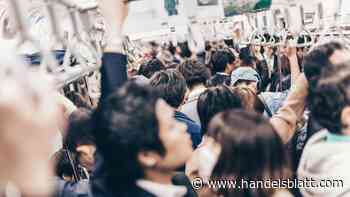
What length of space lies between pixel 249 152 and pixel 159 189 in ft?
0.75

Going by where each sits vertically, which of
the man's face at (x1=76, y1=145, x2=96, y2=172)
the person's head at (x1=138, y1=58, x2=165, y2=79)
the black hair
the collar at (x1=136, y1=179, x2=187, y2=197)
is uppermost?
the black hair

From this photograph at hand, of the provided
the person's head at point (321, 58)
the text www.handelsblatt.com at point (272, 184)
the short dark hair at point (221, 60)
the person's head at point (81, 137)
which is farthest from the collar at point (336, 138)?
the short dark hair at point (221, 60)

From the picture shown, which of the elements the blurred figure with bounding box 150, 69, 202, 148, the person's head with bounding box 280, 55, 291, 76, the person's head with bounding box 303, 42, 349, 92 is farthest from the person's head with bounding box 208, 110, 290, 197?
the person's head with bounding box 280, 55, 291, 76

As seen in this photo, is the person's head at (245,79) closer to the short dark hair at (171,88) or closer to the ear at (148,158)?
the short dark hair at (171,88)

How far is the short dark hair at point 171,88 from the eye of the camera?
6.84 feet

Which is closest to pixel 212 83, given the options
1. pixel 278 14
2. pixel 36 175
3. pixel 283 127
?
pixel 278 14

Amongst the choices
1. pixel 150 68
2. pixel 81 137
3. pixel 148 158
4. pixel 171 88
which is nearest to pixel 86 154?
pixel 81 137

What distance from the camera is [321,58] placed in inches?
60.8

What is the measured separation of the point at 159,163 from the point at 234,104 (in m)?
0.72

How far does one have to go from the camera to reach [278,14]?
347 cm

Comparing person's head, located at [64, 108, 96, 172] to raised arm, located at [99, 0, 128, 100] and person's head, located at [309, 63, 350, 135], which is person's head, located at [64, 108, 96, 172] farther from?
person's head, located at [309, 63, 350, 135]

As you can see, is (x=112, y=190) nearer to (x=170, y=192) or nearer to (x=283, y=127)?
(x=170, y=192)

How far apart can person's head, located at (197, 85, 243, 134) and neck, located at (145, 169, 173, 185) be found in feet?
2.00

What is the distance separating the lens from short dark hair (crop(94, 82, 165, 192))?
103 centimetres
